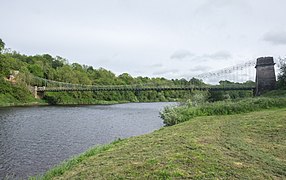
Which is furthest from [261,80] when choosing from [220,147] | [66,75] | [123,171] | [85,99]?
[66,75]

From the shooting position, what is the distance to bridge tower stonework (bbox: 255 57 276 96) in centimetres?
A: 3397

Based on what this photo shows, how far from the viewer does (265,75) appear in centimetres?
3441

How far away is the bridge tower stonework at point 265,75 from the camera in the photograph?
33969 mm

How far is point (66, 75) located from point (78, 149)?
74.9 meters

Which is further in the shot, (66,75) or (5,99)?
(66,75)

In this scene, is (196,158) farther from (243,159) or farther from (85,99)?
(85,99)

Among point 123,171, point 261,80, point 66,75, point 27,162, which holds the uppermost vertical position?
point 66,75

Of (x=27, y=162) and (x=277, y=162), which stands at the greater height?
(x=277, y=162)

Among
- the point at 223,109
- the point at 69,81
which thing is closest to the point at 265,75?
the point at 223,109

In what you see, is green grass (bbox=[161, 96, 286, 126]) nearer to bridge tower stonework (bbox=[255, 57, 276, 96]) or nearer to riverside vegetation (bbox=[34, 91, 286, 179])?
riverside vegetation (bbox=[34, 91, 286, 179])

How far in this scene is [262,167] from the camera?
5.90 meters

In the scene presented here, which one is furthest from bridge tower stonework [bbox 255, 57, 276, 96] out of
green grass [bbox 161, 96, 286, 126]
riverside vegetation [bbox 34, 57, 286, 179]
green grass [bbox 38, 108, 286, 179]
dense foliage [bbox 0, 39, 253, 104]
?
green grass [bbox 38, 108, 286, 179]

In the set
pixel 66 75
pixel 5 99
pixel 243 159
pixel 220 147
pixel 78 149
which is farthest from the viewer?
pixel 66 75

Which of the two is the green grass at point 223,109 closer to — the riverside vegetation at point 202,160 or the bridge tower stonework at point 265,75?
the riverside vegetation at point 202,160
